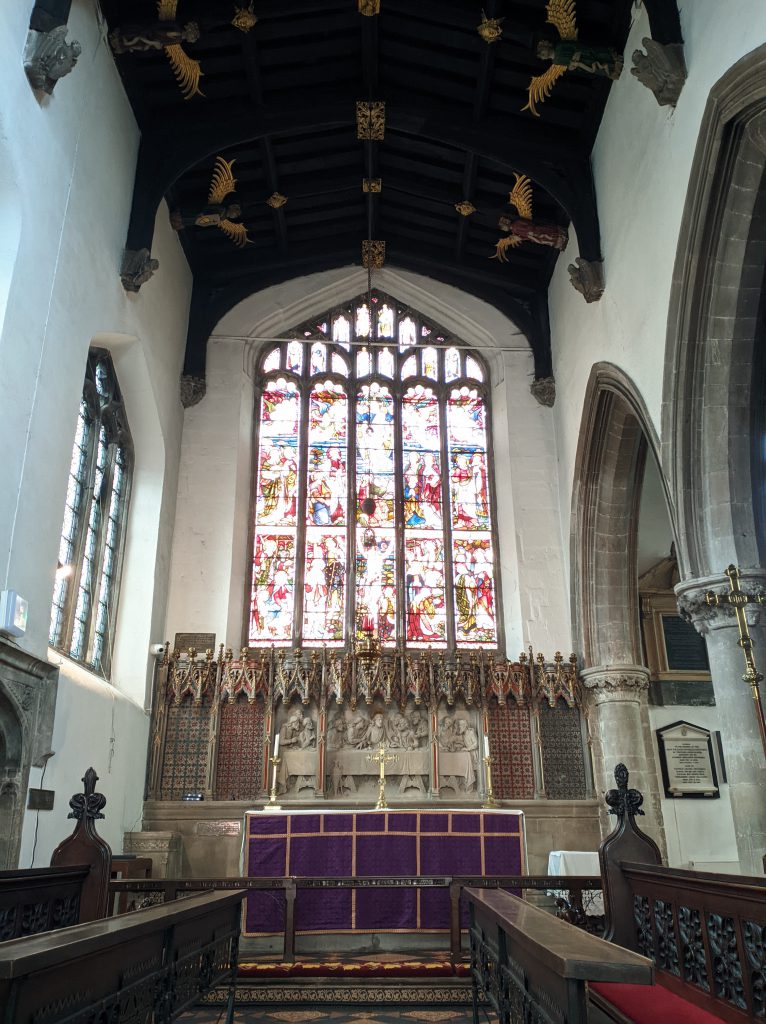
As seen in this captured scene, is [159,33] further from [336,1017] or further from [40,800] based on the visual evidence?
[336,1017]

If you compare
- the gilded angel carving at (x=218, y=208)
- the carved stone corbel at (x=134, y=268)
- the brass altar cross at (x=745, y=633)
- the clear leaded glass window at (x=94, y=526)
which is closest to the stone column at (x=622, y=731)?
the brass altar cross at (x=745, y=633)

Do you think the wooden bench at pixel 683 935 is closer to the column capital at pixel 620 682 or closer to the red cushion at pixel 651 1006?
the red cushion at pixel 651 1006

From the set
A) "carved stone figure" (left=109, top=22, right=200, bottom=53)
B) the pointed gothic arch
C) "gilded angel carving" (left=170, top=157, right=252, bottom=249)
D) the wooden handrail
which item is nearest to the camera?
the wooden handrail

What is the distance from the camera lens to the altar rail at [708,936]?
328 cm

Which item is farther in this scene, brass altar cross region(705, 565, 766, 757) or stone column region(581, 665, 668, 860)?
stone column region(581, 665, 668, 860)

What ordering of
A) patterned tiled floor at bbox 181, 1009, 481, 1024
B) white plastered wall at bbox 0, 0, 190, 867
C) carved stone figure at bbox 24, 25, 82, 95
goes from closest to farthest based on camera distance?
patterned tiled floor at bbox 181, 1009, 481, 1024, white plastered wall at bbox 0, 0, 190, 867, carved stone figure at bbox 24, 25, 82, 95

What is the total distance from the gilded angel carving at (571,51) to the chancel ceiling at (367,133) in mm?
20

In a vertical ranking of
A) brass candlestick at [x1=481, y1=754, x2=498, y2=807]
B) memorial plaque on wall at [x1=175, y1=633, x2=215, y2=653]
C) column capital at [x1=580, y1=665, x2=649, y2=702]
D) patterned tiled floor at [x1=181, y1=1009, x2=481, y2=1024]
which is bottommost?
patterned tiled floor at [x1=181, y1=1009, x2=481, y2=1024]

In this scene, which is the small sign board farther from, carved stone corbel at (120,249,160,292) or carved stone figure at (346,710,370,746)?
carved stone corbel at (120,249,160,292)

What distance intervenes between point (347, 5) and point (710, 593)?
7.09m

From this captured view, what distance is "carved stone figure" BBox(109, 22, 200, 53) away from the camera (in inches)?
330

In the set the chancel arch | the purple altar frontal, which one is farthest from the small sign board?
the purple altar frontal

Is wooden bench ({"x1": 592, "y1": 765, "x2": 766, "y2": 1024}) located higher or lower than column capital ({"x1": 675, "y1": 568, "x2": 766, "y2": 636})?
lower

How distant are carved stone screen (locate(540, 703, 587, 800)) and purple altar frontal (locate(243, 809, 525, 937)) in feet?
6.56
